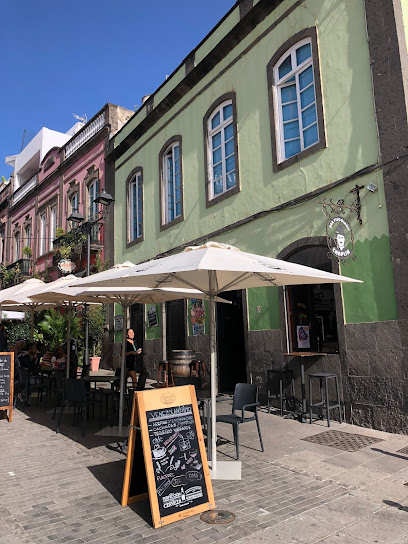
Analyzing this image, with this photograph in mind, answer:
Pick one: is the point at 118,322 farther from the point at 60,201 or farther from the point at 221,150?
the point at 60,201

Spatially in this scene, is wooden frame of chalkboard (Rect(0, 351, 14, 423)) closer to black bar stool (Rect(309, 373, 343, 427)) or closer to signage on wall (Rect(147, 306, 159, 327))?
black bar stool (Rect(309, 373, 343, 427))

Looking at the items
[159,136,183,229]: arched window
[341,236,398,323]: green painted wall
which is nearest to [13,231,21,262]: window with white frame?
[159,136,183,229]: arched window

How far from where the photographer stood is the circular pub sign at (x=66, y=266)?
1681cm

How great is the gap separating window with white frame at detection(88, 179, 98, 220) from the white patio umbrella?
12302 millimetres

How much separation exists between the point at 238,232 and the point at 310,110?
2996mm

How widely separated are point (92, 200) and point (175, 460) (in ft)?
50.7

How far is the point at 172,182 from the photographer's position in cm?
1309

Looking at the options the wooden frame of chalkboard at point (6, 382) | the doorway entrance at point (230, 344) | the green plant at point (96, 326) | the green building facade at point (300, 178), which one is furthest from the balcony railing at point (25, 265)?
the wooden frame of chalkboard at point (6, 382)

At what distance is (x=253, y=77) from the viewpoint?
9852 millimetres

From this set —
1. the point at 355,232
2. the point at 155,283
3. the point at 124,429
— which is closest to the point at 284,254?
the point at 355,232

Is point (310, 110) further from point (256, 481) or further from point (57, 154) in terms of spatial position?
point (57, 154)

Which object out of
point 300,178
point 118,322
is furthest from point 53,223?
→ point 300,178

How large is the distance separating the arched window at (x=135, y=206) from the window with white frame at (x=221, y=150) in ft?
12.9

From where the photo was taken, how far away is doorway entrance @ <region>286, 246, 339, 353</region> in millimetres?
8375
